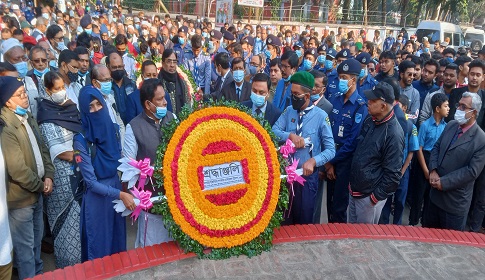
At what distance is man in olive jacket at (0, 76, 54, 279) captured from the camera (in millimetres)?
3344

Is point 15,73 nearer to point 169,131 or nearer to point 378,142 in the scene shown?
point 169,131

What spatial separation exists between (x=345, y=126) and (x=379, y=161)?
1.09 meters

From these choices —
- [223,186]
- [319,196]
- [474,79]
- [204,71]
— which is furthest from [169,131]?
[204,71]

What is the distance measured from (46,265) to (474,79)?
5787 mm

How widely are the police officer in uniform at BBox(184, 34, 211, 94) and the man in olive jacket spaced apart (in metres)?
4.51

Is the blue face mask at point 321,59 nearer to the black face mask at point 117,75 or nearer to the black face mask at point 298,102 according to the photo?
the black face mask at point 117,75

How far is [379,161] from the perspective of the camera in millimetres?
3842

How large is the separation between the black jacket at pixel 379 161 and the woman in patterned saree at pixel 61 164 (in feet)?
9.25

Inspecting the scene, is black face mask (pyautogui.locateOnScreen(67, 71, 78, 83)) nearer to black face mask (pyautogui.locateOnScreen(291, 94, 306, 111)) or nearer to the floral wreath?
the floral wreath

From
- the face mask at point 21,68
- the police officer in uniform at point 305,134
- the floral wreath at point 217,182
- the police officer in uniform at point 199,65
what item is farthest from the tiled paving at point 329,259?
the police officer in uniform at point 199,65

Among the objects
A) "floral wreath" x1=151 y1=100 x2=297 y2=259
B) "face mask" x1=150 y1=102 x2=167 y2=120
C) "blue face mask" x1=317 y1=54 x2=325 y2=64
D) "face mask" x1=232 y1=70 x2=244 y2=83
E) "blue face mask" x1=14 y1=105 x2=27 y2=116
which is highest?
"blue face mask" x1=317 y1=54 x2=325 y2=64

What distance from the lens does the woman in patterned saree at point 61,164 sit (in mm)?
4008

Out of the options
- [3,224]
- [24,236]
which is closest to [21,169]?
[3,224]

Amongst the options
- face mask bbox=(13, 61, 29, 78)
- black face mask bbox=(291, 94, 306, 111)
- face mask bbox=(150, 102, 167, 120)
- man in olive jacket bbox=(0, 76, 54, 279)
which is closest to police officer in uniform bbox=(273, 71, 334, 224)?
black face mask bbox=(291, 94, 306, 111)
